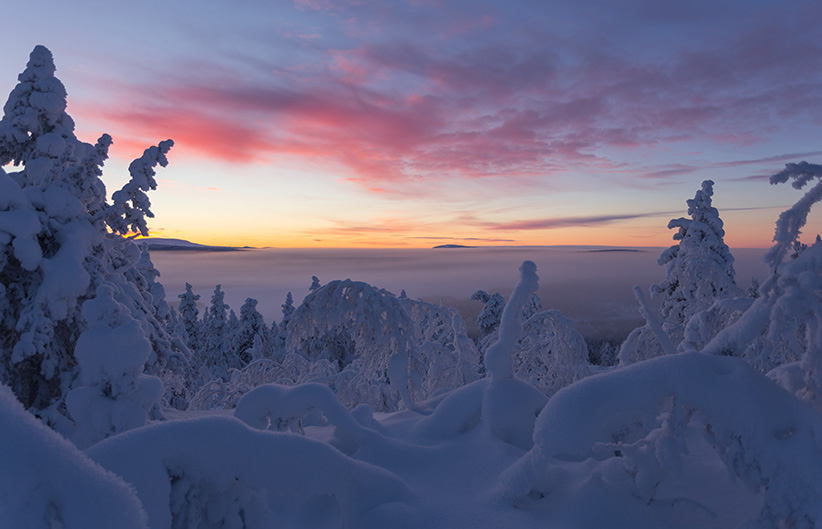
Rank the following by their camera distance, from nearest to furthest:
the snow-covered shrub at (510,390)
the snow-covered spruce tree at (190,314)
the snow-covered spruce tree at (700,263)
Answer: the snow-covered shrub at (510,390) → the snow-covered spruce tree at (700,263) → the snow-covered spruce tree at (190,314)

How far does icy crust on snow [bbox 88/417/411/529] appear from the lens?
8.88 ft

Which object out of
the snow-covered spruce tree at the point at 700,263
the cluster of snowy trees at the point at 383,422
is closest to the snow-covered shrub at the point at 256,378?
the cluster of snowy trees at the point at 383,422

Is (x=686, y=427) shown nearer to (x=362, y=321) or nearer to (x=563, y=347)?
(x=362, y=321)

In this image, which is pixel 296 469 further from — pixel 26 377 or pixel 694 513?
pixel 26 377

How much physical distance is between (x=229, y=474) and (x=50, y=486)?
1102mm

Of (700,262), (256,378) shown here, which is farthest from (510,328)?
(700,262)

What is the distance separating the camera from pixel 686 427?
11.1ft

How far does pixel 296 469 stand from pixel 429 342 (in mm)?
8582

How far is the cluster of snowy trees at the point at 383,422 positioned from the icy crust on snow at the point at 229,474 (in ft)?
0.04

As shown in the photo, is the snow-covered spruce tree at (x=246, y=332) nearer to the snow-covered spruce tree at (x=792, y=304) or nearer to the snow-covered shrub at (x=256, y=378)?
the snow-covered shrub at (x=256, y=378)

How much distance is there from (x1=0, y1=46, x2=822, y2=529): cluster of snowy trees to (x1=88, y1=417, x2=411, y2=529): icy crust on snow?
0.01 m

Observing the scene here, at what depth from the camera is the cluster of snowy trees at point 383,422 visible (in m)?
2.78

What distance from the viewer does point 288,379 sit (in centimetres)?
1159

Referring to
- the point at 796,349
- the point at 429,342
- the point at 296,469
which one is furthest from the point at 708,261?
the point at 296,469
